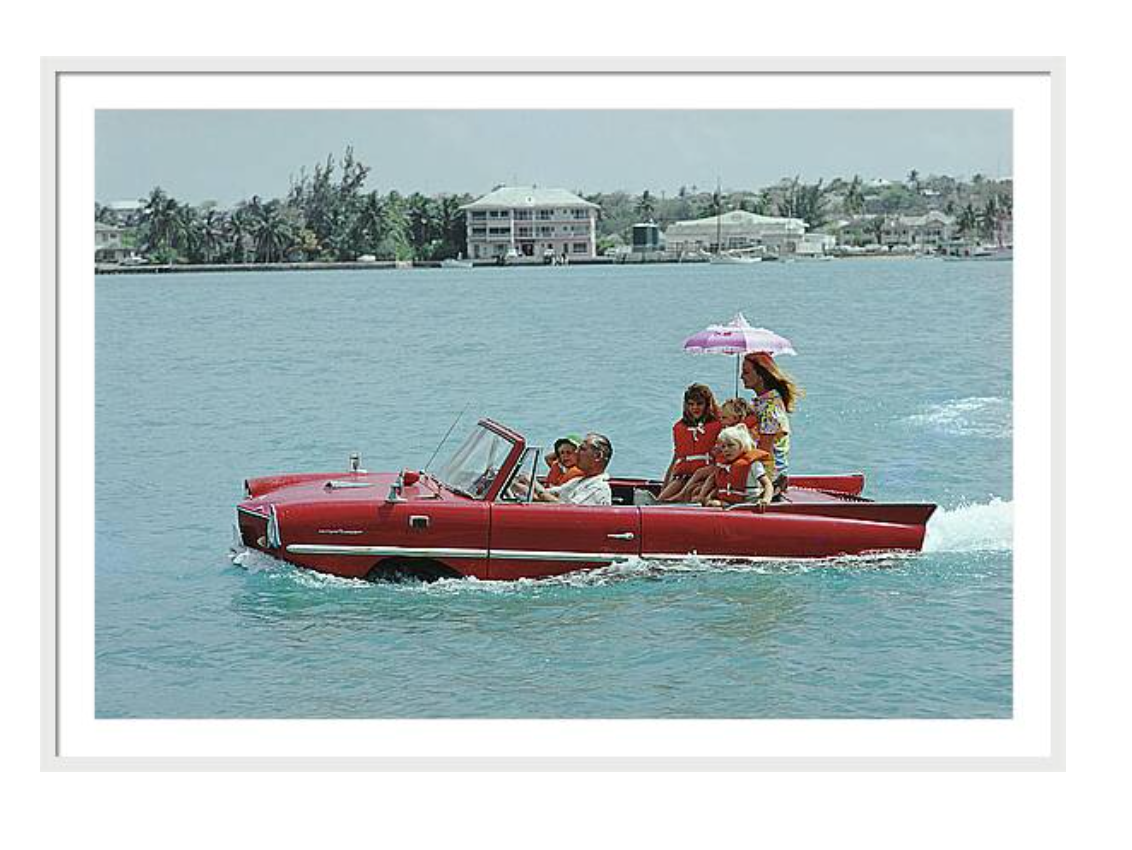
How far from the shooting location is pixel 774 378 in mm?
10852

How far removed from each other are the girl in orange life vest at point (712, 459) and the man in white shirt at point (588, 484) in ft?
1.71

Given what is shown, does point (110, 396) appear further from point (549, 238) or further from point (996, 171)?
point (996, 171)

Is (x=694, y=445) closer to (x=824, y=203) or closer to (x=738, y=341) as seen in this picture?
(x=738, y=341)

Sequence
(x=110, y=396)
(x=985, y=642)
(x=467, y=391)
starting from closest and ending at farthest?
(x=985, y=642) < (x=110, y=396) < (x=467, y=391)

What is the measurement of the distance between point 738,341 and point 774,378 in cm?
34

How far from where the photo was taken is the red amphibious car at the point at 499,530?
1013 centimetres

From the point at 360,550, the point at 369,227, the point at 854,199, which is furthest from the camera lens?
the point at 369,227

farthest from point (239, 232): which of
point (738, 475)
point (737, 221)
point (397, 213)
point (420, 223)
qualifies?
point (738, 475)

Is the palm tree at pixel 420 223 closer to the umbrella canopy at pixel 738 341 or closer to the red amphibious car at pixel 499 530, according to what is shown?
the umbrella canopy at pixel 738 341

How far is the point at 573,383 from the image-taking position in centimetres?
2509

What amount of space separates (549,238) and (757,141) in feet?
40.2

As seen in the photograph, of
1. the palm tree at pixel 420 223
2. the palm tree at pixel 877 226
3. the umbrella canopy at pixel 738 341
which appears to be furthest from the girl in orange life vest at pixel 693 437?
the palm tree at pixel 877 226
